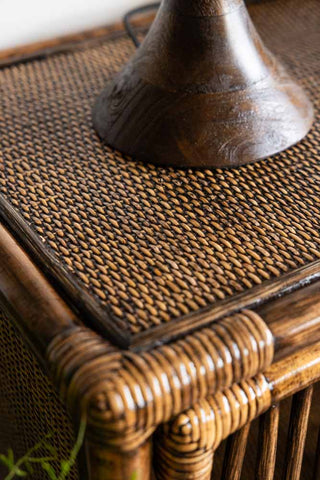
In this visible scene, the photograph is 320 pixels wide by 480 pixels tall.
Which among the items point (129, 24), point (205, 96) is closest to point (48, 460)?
point (205, 96)

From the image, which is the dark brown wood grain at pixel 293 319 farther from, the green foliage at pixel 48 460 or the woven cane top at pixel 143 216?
the green foliage at pixel 48 460

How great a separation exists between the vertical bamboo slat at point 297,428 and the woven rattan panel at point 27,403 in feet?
0.56

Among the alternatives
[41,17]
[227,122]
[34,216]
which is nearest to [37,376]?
[34,216]

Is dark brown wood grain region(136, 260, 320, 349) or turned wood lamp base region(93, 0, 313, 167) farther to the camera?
turned wood lamp base region(93, 0, 313, 167)

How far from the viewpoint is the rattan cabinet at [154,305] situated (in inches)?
15.8

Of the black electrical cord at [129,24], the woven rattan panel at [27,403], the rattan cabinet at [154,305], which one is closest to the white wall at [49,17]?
the black electrical cord at [129,24]

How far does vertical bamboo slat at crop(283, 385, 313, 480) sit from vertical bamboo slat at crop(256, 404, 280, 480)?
0.02m

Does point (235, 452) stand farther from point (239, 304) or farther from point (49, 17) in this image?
point (49, 17)

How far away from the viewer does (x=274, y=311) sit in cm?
44

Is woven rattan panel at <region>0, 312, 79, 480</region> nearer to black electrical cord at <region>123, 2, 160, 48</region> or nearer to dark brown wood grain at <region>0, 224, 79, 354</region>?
dark brown wood grain at <region>0, 224, 79, 354</region>

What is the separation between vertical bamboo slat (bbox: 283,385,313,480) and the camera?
0.50 metres

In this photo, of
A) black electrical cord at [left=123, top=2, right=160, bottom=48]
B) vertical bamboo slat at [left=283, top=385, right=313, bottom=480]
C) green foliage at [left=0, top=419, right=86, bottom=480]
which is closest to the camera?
green foliage at [left=0, top=419, right=86, bottom=480]

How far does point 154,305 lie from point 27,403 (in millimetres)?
192

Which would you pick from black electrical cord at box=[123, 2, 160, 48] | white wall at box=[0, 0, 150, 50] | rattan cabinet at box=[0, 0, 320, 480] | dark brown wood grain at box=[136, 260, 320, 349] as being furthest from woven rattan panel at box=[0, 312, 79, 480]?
white wall at box=[0, 0, 150, 50]
